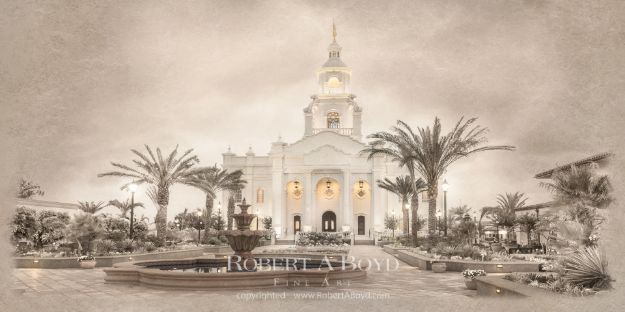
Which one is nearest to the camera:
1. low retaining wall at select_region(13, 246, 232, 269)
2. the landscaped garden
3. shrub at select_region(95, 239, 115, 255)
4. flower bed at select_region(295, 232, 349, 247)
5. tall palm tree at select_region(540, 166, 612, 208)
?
the landscaped garden

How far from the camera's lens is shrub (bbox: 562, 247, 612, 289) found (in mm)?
8367

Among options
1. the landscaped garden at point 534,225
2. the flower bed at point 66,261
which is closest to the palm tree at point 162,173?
the flower bed at point 66,261

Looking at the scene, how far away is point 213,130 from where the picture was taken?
18.8m

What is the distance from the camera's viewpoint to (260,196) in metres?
49.6

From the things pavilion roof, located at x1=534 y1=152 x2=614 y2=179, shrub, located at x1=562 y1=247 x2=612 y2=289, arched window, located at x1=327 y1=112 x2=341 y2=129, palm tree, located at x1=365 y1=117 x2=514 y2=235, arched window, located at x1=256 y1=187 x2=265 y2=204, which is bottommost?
shrub, located at x1=562 y1=247 x2=612 y2=289

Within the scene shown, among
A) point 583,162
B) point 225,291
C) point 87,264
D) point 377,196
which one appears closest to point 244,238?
point 225,291

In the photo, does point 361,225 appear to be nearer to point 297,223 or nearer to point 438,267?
Answer: point 297,223

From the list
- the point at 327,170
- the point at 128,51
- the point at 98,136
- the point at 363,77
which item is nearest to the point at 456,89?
the point at 363,77

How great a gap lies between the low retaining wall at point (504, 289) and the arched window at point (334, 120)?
4327cm

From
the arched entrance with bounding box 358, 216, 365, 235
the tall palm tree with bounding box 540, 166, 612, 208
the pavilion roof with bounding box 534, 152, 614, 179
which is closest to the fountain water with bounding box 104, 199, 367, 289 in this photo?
the pavilion roof with bounding box 534, 152, 614, 179

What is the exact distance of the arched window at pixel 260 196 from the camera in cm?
4941

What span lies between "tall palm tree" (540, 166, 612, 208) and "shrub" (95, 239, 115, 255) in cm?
1557

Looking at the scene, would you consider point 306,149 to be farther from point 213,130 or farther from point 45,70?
point 45,70

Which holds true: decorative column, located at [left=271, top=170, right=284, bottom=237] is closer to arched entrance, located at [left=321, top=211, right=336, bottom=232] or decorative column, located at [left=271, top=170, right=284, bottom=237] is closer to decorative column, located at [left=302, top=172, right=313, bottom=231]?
decorative column, located at [left=302, top=172, right=313, bottom=231]
